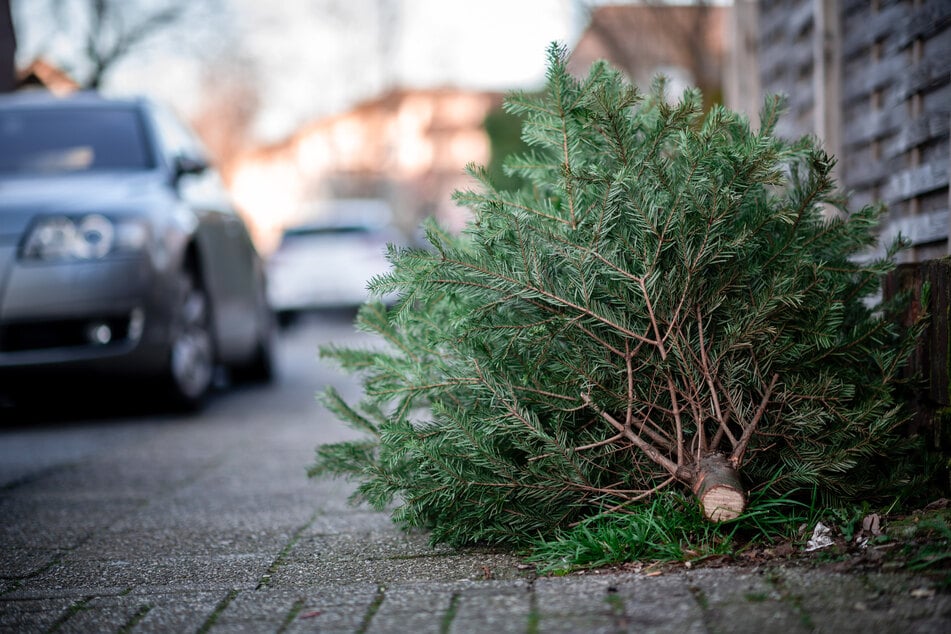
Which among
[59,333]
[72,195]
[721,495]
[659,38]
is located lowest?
[721,495]

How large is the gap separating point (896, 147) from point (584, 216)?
224 centimetres

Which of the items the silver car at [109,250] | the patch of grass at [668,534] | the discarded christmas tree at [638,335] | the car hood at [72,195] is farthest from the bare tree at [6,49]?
the patch of grass at [668,534]

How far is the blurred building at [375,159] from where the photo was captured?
4166 cm

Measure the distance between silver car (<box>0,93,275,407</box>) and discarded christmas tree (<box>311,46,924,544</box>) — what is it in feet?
10.3

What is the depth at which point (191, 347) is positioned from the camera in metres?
6.10

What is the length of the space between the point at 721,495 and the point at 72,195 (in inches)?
168

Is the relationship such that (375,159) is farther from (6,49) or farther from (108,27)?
(6,49)

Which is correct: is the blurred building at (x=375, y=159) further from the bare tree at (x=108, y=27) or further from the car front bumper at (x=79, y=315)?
the car front bumper at (x=79, y=315)

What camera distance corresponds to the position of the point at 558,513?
278cm

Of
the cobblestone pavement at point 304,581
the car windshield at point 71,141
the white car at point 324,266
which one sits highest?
the car windshield at point 71,141

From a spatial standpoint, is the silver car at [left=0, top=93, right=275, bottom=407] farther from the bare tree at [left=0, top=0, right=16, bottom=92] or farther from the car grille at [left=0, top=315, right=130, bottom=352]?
the bare tree at [left=0, top=0, right=16, bottom=92]

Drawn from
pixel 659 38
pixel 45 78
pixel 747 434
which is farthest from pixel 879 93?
pixel 45 78

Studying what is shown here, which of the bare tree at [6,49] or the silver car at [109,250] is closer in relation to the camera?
the bare tree at [6,49]

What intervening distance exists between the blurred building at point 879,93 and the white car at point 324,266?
7.76 m
